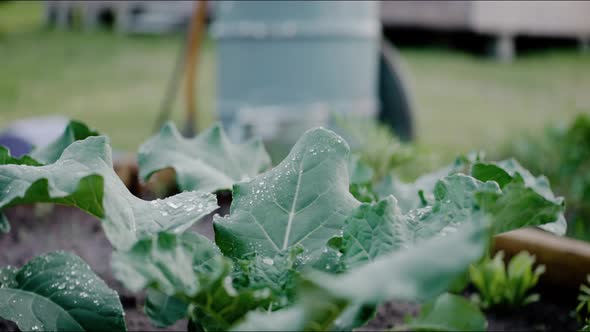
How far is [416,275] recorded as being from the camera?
21.0 inches

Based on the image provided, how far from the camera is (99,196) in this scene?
0.75 metres

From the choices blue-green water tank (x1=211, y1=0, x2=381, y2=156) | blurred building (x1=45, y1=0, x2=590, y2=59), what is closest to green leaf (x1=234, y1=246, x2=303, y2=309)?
blue-green water tank (x1=211, y1=0, x2=381, y2=156)

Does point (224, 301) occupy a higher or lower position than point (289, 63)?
higher

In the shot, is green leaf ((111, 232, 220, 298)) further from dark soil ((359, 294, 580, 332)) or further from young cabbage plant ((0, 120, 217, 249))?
dark soil ((359, 294, 580, 332))

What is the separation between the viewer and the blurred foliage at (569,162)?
2.22m

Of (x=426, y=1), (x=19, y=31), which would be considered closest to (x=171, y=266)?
(x=426, y=1)

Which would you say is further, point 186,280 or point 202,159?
point 202,159

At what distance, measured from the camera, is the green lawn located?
5.42 m

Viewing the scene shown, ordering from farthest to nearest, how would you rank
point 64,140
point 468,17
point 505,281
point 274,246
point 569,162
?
point 468,17, point 569,162, point 505,281, point 64,140, point 274,246

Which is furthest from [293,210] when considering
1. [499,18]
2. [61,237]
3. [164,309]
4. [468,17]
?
[499,18]

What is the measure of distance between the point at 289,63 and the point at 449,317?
2624 millimetres

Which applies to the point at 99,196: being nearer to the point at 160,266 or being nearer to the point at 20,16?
the point at 160,266

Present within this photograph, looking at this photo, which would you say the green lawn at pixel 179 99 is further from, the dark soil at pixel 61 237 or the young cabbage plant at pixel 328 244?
the young cabbage plant at pixel 328 244

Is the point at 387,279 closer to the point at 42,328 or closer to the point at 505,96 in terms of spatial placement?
the point at 42,328
